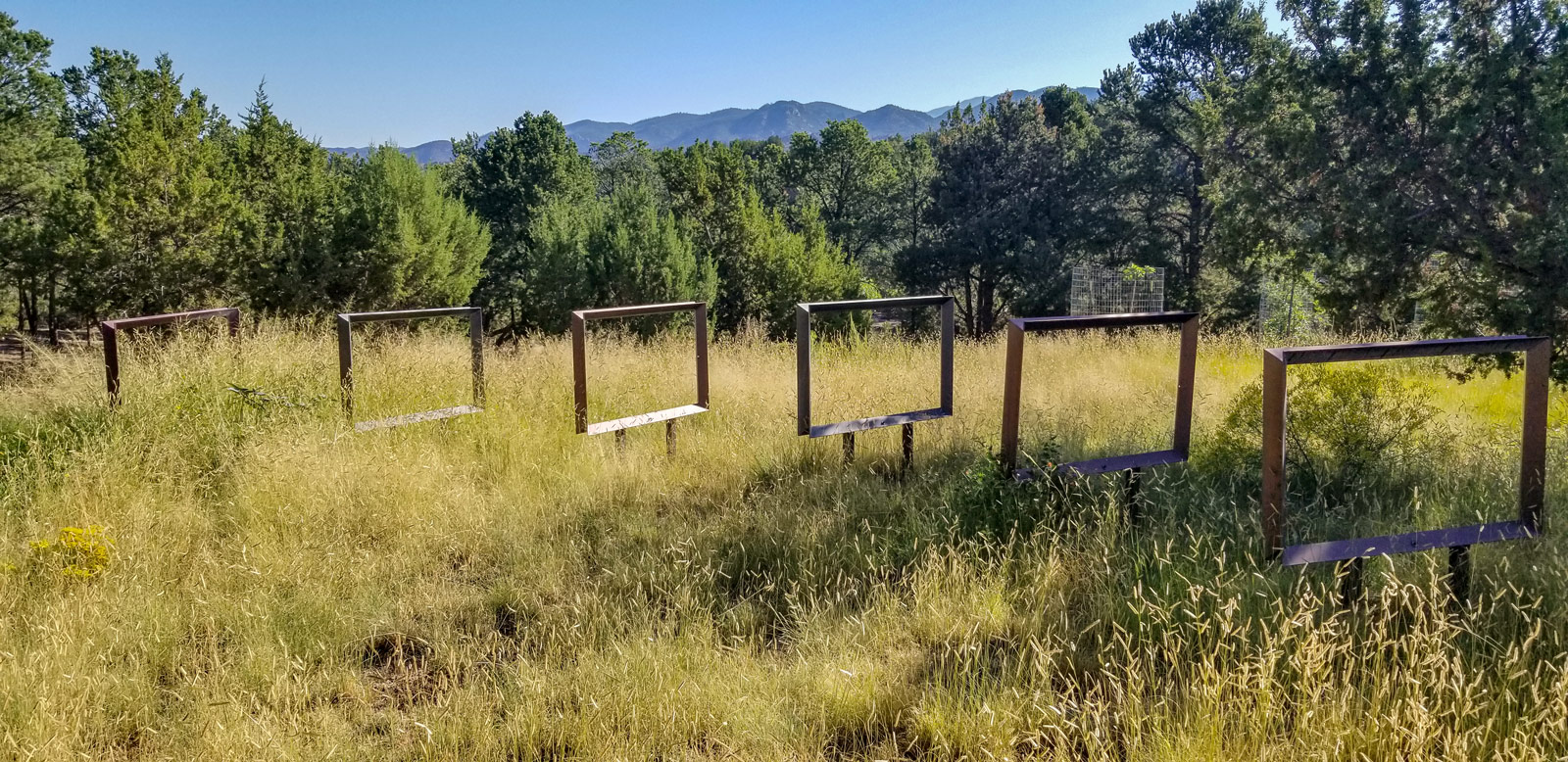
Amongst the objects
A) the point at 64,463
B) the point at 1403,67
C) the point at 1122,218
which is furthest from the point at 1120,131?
the point at 64,463

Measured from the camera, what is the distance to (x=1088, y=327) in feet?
14.8

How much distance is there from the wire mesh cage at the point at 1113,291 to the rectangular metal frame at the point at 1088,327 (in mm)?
19533

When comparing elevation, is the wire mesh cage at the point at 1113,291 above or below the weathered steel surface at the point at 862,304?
above

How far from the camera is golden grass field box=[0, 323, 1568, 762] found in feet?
8.55

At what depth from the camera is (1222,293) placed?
25.0m

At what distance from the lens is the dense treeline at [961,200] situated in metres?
6.46

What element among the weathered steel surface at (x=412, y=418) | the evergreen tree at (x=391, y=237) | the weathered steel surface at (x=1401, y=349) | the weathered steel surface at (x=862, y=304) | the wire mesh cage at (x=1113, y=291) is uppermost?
the evergreen tree at (x=391, y=237)

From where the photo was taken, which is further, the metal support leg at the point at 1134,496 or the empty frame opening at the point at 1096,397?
the empty frame opening at the point at 1096,397

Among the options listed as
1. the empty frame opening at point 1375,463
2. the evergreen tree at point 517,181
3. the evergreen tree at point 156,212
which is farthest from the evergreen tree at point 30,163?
the empty frame opening at point 1375,463

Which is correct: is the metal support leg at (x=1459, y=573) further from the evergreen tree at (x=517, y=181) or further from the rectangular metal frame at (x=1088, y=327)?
the evergreen tree at (x=517, y=181)

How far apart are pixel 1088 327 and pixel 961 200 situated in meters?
26.4

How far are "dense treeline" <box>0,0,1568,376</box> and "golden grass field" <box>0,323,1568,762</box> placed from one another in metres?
1.94

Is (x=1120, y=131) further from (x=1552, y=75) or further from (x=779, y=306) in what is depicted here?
(x=1552, y=75)

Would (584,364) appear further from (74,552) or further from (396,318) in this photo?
(74,552)
